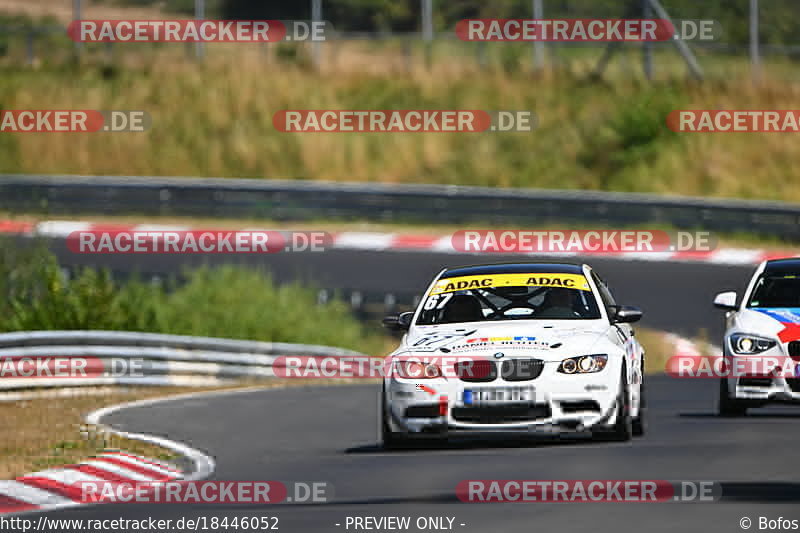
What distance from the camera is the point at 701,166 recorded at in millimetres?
40031

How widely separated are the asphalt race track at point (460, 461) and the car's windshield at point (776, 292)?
97 cm

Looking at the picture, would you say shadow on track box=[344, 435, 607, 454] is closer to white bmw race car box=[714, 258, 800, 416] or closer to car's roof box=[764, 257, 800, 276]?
white bmw race car box=[714, 258, 800, 416]

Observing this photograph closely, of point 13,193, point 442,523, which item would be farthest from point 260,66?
point 442,523

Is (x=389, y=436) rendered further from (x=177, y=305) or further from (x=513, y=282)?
(x=177, y=305)

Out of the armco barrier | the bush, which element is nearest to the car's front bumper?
the bush

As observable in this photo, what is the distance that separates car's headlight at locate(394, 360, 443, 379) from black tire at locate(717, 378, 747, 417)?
3824 millimetres

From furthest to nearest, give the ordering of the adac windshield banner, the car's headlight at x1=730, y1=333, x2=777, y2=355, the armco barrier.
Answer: the armco barrier < the car's headlight at x1=730, y1=333, x2=777, y2=355 < the adac windshield banner

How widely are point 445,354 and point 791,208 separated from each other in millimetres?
19785

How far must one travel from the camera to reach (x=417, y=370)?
13180mm

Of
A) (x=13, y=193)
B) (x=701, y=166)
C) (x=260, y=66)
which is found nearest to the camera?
(x=13, y=193)

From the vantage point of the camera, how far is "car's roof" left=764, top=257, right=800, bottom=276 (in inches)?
645

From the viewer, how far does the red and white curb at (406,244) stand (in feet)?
101

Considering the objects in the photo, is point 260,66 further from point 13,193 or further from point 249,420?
point 249,420

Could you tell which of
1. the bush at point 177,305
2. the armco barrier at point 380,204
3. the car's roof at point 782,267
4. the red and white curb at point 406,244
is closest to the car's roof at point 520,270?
the car's roof at point 782,267
